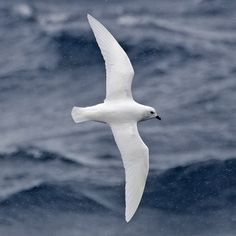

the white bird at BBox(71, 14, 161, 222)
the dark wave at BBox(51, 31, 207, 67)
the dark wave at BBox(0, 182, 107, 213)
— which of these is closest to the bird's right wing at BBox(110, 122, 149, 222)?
the white bird at BBox(71, 14, 161, 222)

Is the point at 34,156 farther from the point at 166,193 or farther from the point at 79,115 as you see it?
the point at 79,115

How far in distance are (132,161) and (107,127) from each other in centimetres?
533

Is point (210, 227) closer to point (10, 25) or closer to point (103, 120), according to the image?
point (103, 120)

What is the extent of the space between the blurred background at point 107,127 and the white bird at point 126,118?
118 inches

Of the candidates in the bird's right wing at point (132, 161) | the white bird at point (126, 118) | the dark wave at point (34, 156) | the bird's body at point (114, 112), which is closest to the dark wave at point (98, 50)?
the dark wave at point (34, 156)

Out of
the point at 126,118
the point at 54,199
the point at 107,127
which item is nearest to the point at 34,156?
the point at 54,199

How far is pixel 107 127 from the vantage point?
2753 centimetres

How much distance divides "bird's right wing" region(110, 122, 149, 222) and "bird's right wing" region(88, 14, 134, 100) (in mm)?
668

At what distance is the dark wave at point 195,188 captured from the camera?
25469 millimetres

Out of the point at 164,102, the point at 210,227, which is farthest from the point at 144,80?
the point at 210,227

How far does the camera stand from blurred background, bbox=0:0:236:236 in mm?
25375

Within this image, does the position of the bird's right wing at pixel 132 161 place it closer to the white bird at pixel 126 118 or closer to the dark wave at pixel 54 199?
the white bird at pixel 126 118

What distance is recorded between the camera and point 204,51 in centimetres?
3016

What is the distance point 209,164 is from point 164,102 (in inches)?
96.8
